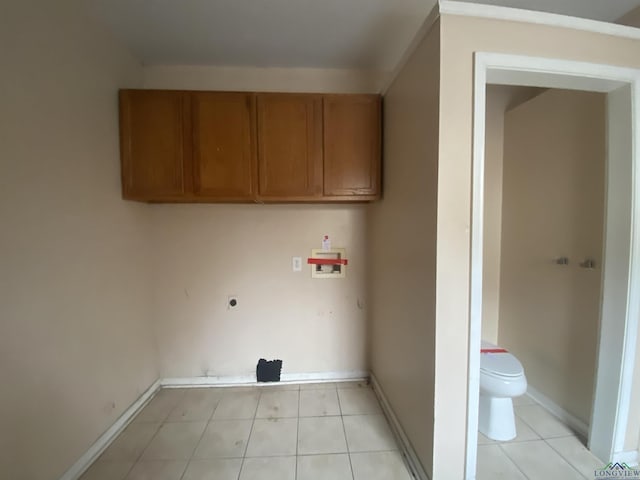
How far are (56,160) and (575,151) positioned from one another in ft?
10.0

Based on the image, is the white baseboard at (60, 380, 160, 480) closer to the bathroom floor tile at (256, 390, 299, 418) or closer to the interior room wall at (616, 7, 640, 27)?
the bathroom floor tile at (256, 390, 299, 418)

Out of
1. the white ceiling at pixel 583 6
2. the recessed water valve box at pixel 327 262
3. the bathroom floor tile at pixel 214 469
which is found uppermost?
the white ceiling at pixel 583 6

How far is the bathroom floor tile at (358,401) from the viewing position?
72.8 inches

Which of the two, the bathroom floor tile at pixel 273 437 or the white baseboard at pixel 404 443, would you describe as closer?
the white baseboard at pixel 404 443

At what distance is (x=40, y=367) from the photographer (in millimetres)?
1195

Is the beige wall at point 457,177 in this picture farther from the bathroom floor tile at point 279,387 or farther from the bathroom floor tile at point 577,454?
the bathroom floor tile at point 279,387

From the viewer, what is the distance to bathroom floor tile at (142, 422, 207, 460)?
4.95 feet

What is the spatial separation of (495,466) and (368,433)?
702 millimetres

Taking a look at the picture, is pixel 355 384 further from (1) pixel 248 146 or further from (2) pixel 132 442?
(1) pixel 248 146

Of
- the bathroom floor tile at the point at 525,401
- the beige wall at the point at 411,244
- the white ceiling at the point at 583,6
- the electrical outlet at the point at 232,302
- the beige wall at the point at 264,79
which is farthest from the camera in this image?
the electrical outlet at the point at 232,302

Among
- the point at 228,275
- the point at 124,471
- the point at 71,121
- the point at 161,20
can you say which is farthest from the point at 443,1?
the point at 124,471

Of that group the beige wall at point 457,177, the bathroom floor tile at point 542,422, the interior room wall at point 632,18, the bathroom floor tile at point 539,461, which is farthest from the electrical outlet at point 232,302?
the interior room wall at point 632,18

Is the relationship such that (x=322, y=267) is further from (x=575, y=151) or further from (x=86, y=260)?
(x=575, y=151)

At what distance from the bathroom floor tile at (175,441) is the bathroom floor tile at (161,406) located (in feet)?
0.45
